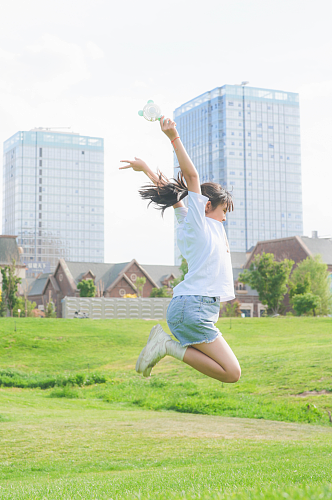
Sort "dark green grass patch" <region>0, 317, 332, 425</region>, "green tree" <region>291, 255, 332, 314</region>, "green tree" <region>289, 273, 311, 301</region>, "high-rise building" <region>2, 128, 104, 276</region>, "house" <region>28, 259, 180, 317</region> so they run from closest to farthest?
1. "dark green grass patch" <region>0, 317, 332, 425</region>
2. "green tree" <region>289, 273, 311, 301</region>
3. "green tree" <region>291, 255, 332, 314</region>
4. "house" <region>28, 259, 180, 317</region>
5. "high-rise building" <region>2, 128, 104, 276</region>

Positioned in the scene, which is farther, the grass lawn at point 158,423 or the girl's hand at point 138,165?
the grass lawn at point 158,423

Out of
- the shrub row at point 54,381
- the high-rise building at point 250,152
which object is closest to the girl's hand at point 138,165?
the shrub row at point 54,381

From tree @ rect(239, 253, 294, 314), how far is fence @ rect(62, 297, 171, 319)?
7541mm

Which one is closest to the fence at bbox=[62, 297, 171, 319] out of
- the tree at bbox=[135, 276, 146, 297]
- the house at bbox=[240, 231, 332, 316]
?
the tree at bbox=[135, 276, 146, 297]

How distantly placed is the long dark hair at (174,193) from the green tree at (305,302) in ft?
127

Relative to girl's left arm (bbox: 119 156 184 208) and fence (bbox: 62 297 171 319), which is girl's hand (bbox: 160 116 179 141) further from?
fence (bbox: 62 297 171 319)

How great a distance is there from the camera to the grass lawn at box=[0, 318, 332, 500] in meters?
7.83

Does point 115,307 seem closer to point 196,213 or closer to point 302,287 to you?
point 302,287

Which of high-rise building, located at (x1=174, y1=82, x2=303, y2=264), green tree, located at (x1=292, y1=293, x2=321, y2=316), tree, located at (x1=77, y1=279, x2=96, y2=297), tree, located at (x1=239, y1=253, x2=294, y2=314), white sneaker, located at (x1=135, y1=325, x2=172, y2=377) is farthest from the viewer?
high-rise building, located at (x1=174, y1=82, x2=303, y2=264)

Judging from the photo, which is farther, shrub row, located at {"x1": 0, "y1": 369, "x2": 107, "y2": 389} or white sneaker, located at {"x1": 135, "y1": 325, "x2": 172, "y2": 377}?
shrub row, located at {"x1": 0, "y1": 369, "x2": 107, "y2": 389}

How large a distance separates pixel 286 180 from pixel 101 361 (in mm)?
145695

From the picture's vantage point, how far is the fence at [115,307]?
40.7m

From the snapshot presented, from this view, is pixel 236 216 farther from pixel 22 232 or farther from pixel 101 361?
pixel 101 361

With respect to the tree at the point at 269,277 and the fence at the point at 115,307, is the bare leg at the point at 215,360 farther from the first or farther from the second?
the tree at the point at 269,277
